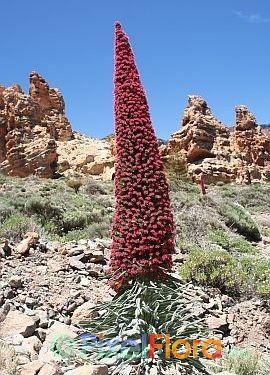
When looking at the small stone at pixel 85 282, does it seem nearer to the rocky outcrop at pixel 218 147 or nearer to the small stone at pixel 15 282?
the small stone at pixel 15 282

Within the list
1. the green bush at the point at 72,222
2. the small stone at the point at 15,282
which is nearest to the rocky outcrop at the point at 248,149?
the green bush at the point at 72,222

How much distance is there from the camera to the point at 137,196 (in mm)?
4441

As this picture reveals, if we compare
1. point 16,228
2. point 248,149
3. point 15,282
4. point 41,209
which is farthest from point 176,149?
point 15,282

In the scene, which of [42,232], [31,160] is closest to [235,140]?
[31,160]

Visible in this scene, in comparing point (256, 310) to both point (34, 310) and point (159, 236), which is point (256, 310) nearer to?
point (34, 310)

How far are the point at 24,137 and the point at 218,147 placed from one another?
55.2ft

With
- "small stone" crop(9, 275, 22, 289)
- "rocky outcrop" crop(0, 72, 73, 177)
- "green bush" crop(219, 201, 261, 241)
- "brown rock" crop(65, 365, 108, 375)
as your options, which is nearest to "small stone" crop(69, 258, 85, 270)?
"small stone" crop(9, 275, 22, 289)

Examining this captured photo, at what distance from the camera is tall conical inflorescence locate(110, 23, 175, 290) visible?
4422 millimetres

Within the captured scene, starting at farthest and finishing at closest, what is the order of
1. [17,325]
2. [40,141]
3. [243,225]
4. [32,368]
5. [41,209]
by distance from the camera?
[40,141] → [243,225] → [41,209] → [17,325] → [32,368]

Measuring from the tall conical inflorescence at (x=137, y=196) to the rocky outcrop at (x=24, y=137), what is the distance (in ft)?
112

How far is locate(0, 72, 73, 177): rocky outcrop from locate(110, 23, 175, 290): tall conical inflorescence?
3424 cm

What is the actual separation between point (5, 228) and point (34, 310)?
162 inches

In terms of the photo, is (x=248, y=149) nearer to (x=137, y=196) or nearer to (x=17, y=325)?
(x=17, y=325)

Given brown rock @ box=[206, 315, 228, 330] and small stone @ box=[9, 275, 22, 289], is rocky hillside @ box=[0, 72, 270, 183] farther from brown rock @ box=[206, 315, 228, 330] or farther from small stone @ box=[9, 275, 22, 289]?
brown rock @ box=[206, 315, 228, 330]
